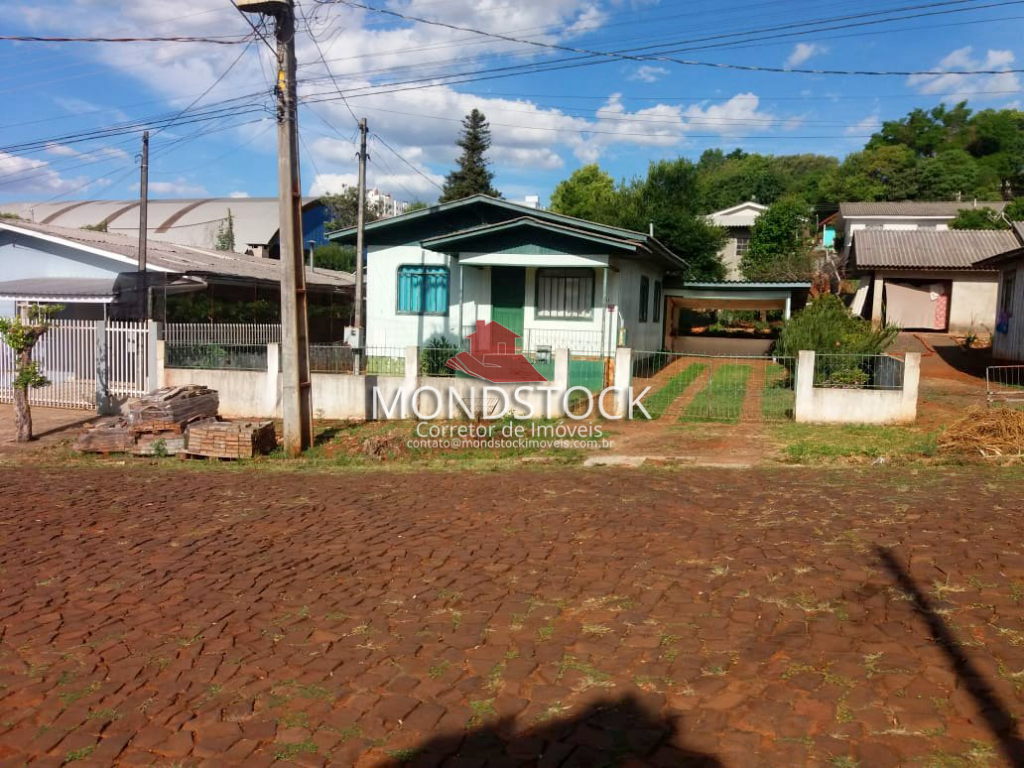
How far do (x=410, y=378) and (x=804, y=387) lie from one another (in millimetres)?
6715

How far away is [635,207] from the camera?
121 ft

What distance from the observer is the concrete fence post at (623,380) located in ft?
44.8

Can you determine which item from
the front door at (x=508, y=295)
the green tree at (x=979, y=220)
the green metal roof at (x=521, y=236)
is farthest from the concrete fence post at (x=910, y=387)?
the green tree at (x=979, y=220)

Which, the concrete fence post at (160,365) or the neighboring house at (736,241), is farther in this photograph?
the neighboring house at (736,241)

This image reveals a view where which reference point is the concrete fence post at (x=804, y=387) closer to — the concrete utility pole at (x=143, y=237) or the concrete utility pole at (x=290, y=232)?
the concrete utility pole at (x=290, y=232)

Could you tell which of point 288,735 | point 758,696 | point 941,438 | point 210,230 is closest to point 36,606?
point 288,735

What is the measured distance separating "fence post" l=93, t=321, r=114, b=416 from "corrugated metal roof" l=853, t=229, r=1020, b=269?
22145mm

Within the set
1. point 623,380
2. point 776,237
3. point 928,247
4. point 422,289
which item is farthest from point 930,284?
point 623,380

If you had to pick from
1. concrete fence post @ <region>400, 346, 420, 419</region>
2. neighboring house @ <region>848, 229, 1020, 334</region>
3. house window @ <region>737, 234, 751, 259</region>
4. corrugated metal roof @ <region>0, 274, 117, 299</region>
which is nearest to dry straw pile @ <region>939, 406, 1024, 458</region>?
concrete fence post @ <region>400, 346, 420, 419</region>

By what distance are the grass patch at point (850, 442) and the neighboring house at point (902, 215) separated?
117 feet

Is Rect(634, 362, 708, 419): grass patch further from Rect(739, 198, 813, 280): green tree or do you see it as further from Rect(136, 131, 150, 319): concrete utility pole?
Rect(739, 198, 813, 280): green tree

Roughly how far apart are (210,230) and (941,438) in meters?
37.5

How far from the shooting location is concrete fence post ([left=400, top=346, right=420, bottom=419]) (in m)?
Answer: 14.1

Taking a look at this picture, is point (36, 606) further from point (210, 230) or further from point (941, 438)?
point (210, 230)
